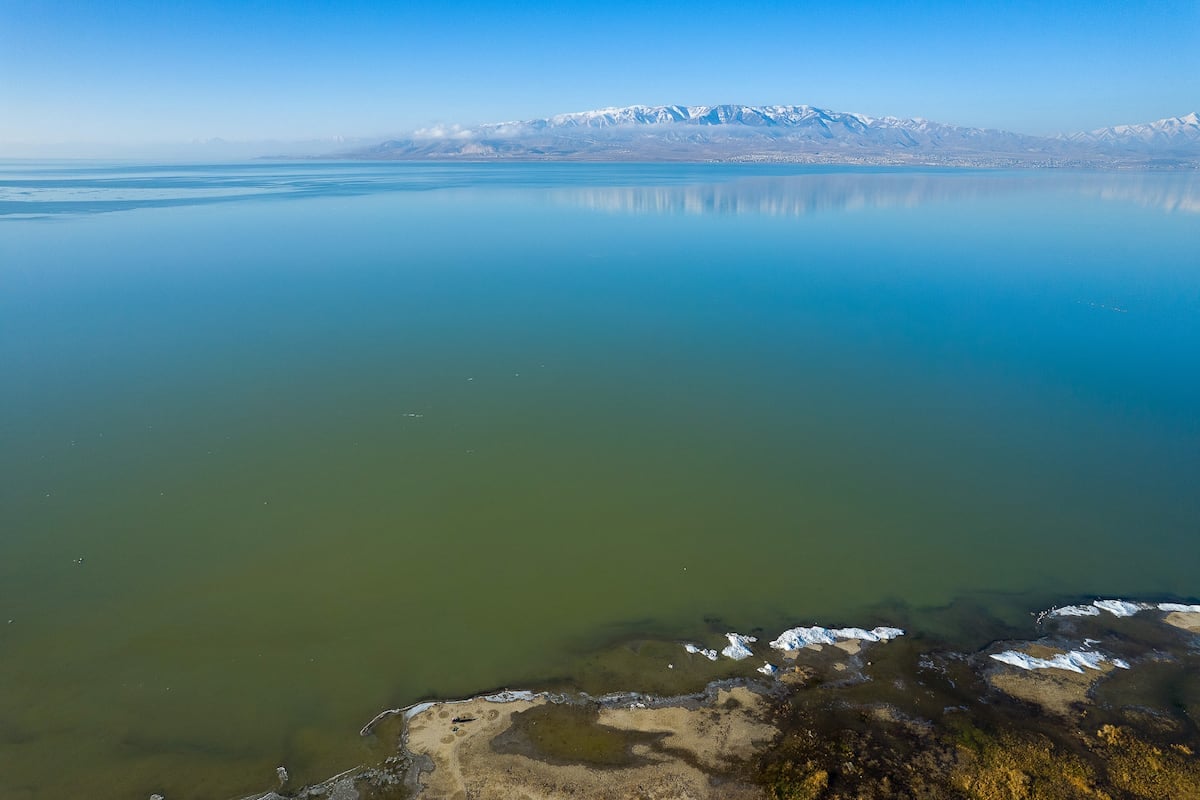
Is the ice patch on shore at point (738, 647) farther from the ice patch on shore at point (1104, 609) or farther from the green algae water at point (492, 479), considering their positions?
the ice patch on shore at point (1104, 609)

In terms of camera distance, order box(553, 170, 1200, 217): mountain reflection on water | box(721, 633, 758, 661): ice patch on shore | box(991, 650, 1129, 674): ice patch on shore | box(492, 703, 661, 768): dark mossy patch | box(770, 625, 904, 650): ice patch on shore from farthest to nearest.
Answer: box(553, 170, 1200, 217): mountain reflection on water, box(770, 625, 904, 650): ice patch on shore, box(721, 633, 758, 661): ice patch on shore, box(991, 650, 1129, 674): ice patch on shore, box(492, 703, 661, 768): dark mossy patch

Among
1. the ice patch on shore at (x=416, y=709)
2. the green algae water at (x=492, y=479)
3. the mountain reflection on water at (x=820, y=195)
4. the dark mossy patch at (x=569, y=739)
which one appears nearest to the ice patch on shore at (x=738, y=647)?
the green algae water at (x=492, y=479)

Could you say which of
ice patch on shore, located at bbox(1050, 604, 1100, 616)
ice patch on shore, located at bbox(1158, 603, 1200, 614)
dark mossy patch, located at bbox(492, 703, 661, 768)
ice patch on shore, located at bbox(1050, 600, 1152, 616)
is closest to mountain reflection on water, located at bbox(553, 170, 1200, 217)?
ice patch on shore, located at bbox(1158, 603, 1200, 614)

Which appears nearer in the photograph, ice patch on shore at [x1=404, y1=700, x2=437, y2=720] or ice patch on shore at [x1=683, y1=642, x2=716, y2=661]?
ice patch on shore at [x1=404, y1=700, x2=437, y2=720]

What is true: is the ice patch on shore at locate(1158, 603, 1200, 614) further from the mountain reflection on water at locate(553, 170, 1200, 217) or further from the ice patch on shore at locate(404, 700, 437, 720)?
the mountain reflection on water at locate(553, 170, 1200, 217)

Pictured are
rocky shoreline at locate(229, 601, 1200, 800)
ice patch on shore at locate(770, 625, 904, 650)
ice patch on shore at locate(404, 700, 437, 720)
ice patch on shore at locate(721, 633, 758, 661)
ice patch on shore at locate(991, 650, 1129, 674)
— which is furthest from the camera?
ice patch on shore at locate(770, 625, 904, 650)

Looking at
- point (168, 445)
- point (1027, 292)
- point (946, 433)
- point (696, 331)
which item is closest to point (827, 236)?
point (1027, 292)
